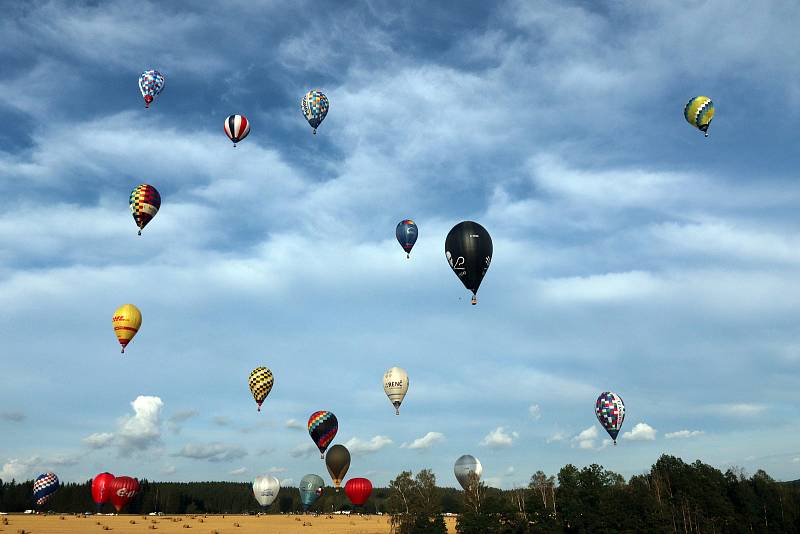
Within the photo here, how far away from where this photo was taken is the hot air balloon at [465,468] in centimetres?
12236

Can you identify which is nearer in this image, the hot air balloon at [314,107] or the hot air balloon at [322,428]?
the hot air balloon at [314,107]

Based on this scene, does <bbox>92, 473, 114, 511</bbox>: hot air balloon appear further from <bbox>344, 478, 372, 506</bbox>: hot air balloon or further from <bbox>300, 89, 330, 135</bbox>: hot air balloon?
<bbox>300, 89, 330, 135</bbox>: hot air balloon

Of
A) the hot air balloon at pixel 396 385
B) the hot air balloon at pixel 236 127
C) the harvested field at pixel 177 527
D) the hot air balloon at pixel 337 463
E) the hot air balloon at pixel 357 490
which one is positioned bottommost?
the harvested field at pixel 177 527

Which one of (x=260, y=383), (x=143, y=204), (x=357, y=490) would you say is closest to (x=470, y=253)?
(x=143, y=204)

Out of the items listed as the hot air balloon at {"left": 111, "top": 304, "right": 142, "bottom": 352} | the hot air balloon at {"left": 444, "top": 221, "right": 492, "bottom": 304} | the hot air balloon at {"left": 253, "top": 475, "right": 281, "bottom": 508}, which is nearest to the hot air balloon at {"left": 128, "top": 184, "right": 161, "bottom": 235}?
the hot air balloon at {"left": 111, "top": 304, "right": 142, "bottom": 352}

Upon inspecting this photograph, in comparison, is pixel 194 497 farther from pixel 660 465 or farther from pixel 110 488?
pixel 660 465

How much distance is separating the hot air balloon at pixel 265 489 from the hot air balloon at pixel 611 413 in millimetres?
71822

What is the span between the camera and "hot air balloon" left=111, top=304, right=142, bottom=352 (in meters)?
77.8

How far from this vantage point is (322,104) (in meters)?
87.1

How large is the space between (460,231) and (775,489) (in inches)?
3044

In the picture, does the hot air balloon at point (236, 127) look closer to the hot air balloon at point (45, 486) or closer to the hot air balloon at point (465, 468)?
the hot air balloon at point (465, 468)

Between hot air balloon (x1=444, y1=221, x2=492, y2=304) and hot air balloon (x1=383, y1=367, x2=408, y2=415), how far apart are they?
31358 millimetres

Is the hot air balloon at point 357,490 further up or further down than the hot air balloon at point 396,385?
further down

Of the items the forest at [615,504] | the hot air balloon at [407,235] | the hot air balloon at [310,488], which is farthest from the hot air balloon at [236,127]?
the hot air balloon at [310,488]
